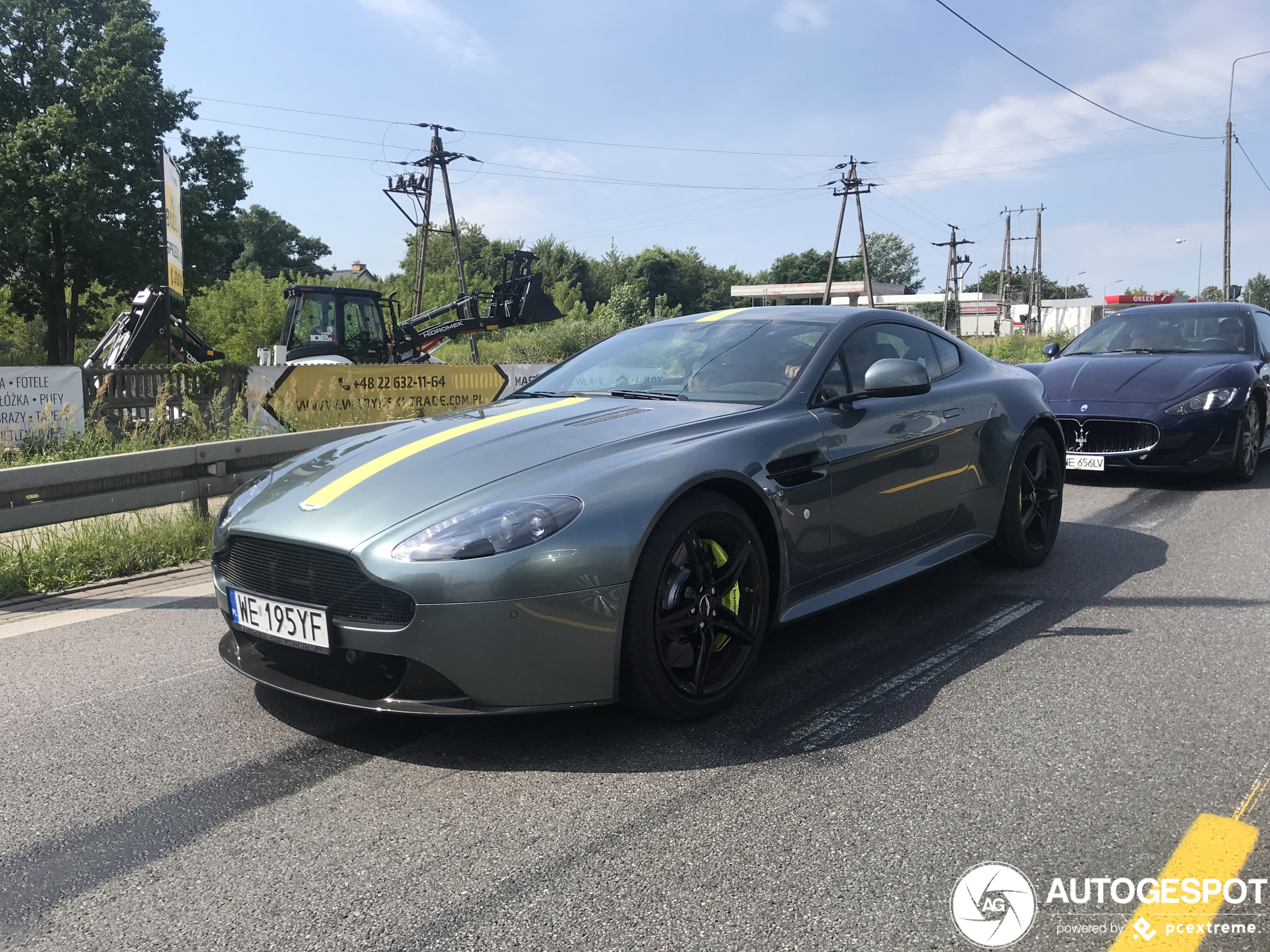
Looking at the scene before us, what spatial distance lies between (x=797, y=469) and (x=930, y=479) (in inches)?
42.0

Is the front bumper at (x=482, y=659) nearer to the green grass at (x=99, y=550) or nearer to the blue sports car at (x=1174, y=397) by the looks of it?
the green grass at (x=99, y=550)

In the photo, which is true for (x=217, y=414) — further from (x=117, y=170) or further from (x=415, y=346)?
(x=117, y=170)

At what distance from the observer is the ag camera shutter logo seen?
84.3 inches

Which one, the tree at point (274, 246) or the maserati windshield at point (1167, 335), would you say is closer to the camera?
the maserati windshield at point (1167, 335)

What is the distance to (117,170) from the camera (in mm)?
33562

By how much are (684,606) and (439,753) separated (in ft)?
2.90

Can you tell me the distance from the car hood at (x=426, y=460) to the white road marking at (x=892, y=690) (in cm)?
112

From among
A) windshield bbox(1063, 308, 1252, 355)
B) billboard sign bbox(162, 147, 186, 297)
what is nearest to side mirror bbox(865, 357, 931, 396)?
windshield bbox(1063, 308, 1252, 355)

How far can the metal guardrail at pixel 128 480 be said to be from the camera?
18.3ft

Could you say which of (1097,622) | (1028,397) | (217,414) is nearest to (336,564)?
(1097,622)

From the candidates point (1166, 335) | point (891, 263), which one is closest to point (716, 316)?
point (1166, 335)

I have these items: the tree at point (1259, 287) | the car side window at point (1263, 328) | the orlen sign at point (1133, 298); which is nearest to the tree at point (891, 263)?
the tree at point (1259, 287)

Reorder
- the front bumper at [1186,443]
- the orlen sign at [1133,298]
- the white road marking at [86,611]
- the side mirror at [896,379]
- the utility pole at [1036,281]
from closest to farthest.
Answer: the side mirror at [896,379]
the white road marking at [86,611]
the front bumper at [1186,443]
the orlen sign at [1133,298]
the utility pole at [1036,281]

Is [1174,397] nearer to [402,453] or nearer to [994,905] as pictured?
[402,453]
